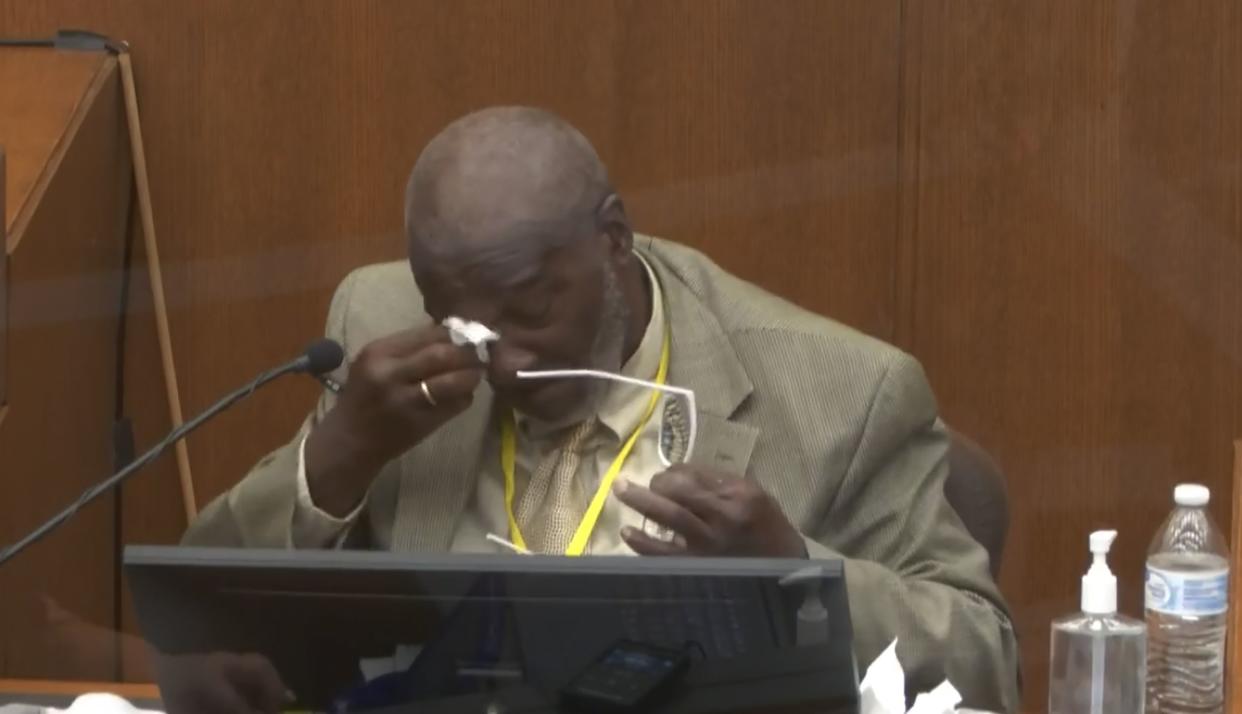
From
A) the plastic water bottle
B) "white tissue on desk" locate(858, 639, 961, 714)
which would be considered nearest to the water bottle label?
the plastic water bottle

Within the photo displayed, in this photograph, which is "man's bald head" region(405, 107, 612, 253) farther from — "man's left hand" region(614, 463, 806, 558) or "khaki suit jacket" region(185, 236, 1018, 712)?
"man's left hand" region(614, 463, 806, 558)

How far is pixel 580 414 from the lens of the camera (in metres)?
1.88

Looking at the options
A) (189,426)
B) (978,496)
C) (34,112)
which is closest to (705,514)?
(189,426)

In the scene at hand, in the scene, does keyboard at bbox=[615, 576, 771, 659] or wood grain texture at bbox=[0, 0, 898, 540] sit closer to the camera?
keyboard at bbox=[615, 576, 771, 659]

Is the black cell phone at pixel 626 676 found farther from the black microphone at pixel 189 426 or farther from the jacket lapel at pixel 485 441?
the jacket lapel at pixel 485 441

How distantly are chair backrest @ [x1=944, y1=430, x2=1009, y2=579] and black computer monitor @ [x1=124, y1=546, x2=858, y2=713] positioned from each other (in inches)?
28.7

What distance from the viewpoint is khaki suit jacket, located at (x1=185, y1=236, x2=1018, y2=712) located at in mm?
1865

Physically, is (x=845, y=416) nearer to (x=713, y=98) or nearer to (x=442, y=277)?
(x=442, y=277)

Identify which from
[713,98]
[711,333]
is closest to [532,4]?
[713,98]

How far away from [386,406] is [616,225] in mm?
276

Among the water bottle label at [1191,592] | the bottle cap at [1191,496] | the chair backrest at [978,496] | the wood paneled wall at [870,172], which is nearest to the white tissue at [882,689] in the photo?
the water bottle label at [1191,592]

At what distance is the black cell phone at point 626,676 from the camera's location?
126cm

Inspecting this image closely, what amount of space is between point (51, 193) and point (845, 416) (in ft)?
4.50

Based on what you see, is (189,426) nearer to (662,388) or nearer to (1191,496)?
(662,388)
